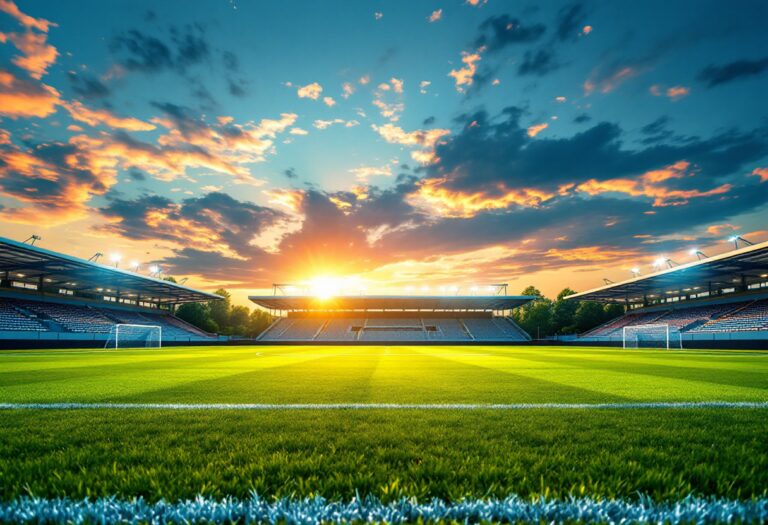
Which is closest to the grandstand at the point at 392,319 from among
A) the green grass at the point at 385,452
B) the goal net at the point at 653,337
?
the goal net at the point at 653,337

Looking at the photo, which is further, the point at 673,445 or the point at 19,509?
the point at 673,445

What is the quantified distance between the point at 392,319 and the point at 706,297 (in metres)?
38.9

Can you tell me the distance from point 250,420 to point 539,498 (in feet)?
9.32

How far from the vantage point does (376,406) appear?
464cm

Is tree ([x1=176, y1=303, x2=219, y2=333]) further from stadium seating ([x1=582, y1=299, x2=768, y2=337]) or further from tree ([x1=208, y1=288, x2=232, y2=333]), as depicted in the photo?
stadium seating ([x1=582, y1=299, x2=768, y2=337])

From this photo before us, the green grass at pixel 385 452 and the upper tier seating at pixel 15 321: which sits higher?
the upper tier seating at pixel 15 321

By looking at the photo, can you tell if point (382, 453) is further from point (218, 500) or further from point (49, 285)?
point (49, 285)

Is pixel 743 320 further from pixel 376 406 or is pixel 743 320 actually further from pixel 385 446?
pixel 385 446

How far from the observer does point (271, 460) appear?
8.16 feet

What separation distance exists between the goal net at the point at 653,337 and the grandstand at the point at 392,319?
13.2 metres

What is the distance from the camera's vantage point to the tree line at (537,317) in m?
64.8

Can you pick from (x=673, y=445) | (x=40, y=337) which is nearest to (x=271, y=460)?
(x=673, y=445)

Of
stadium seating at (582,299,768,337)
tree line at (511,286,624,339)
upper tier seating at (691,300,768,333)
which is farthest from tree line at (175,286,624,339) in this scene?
upper tier seating at (691,300,768,333)

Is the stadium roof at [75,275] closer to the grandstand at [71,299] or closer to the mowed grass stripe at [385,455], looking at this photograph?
the grandstand at [71,299]
